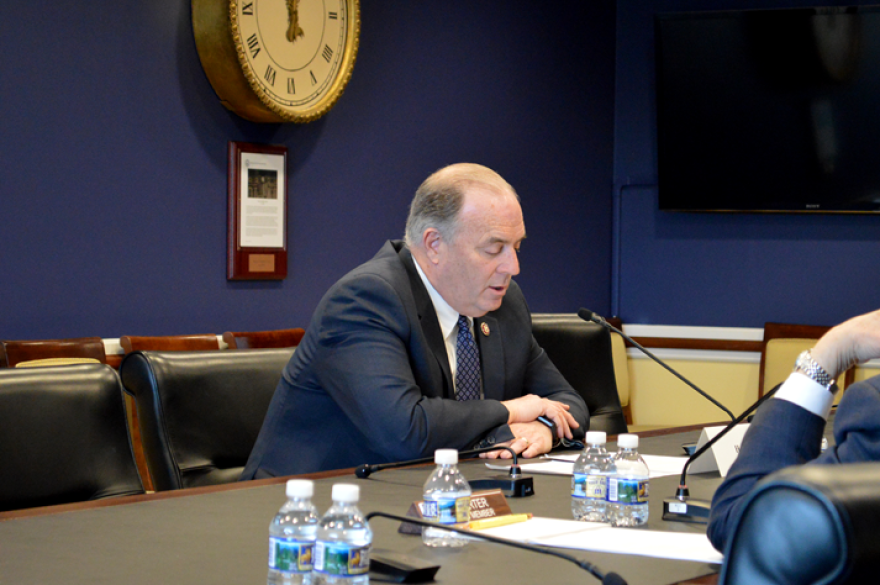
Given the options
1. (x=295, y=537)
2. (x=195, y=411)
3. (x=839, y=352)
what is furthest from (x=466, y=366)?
(x=295, y=537)

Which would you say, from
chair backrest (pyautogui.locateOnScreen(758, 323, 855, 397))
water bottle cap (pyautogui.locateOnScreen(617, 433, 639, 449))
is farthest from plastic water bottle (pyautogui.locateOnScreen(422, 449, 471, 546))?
chair backrest (pyautogui.locateOnScreen(758, 323, 855, 397))

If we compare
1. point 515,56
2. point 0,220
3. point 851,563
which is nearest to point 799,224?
point 515,56

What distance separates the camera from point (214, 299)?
3.67 metres

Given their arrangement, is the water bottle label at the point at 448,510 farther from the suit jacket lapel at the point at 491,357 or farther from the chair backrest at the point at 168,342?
the chair backrest at the point at 168,342

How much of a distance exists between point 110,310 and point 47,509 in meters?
1.95

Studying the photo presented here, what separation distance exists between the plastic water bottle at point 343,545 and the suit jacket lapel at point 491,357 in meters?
1.46

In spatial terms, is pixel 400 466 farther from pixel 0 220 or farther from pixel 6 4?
pixel 6 4

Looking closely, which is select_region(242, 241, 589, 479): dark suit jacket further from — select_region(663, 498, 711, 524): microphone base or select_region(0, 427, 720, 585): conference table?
select_region(663, 498, 711, 524): microphone base

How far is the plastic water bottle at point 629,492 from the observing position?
1447 mm

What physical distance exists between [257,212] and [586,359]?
1434 millimetres

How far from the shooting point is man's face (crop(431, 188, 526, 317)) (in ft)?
7.90

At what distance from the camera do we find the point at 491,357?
8.14ft

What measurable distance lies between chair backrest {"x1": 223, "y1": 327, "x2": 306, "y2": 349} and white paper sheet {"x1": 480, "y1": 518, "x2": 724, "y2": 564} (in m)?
2.27

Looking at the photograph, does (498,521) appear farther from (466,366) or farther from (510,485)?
(466,366)
